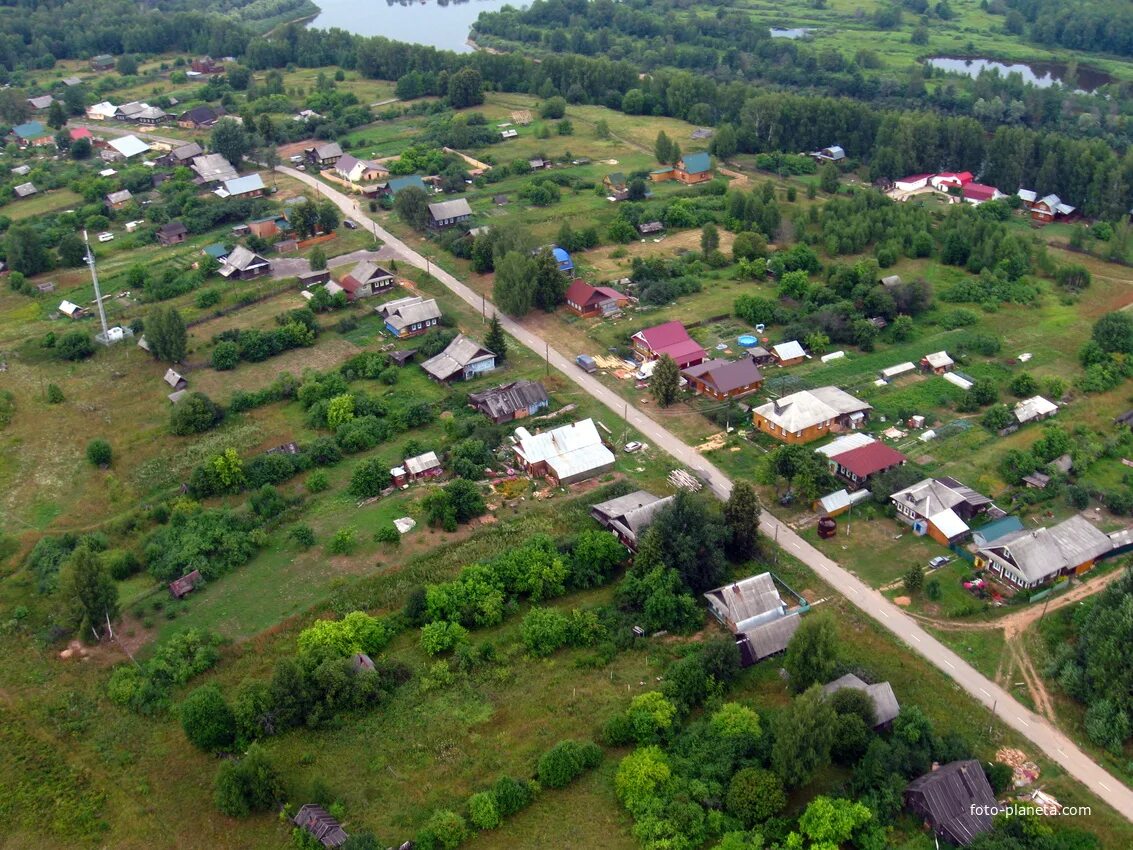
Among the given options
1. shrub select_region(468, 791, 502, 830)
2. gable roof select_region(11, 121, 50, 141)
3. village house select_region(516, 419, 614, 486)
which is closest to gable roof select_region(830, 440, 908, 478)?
village house select_region(516, 419, 614, 486)

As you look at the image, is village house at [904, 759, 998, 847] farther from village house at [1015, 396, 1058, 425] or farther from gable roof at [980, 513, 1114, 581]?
village house at [1015, 396, 1058, 425]

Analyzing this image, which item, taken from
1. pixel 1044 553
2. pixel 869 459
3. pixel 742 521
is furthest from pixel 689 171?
pixel 1044 553

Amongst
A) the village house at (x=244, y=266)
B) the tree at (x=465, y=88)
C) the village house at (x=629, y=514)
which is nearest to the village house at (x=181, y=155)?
the village house at (x=244, y=266)

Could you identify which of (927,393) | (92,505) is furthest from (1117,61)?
(92,505)

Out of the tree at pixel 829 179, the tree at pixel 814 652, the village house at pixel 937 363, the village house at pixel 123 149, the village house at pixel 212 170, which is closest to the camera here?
the tree at pixel 814 652

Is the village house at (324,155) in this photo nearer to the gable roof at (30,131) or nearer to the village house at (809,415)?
the gable roof at (30,131)

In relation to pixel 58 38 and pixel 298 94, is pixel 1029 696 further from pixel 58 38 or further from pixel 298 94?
pixel 58 38
